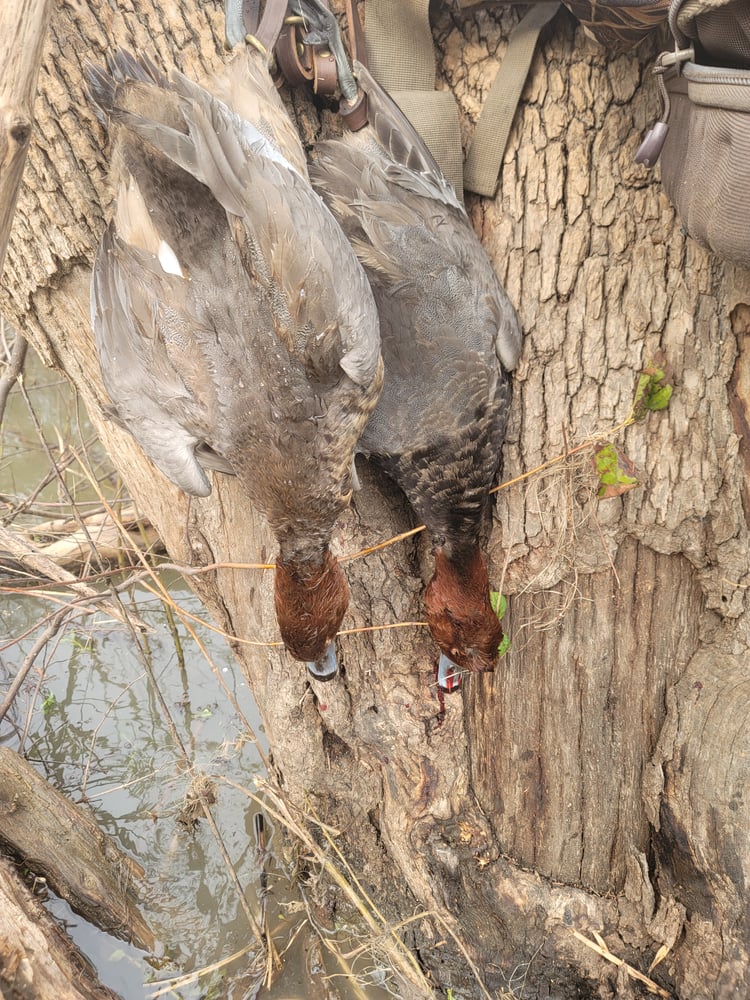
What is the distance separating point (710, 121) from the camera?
2.21 metres

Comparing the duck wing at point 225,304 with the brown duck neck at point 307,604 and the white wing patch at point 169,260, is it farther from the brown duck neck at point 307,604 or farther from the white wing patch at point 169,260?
the brown duck neck at point 307,604

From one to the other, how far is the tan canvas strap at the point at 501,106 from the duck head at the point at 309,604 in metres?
1.47

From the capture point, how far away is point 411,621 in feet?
11.0

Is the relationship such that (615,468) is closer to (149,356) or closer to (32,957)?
(149,356)

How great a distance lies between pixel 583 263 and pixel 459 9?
969mm

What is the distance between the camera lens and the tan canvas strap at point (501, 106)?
266 cm

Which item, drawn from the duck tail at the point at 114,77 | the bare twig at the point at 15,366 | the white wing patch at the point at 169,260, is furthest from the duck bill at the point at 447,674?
the bare twig at the point at 15,366

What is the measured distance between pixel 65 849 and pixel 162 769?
886 millimetres

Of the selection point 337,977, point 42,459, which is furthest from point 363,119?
point 42,459

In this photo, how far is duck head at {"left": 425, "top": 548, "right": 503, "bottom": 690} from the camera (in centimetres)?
299

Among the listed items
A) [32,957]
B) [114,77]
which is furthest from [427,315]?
[32,957]

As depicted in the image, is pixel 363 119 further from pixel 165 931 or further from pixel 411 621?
pixel 165 931

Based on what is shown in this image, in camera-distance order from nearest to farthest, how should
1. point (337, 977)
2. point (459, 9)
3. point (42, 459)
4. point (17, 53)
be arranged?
point (17, 53) < point (459, 9) < point (337, 977) < point (42, 459)

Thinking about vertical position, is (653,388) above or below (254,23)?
below
